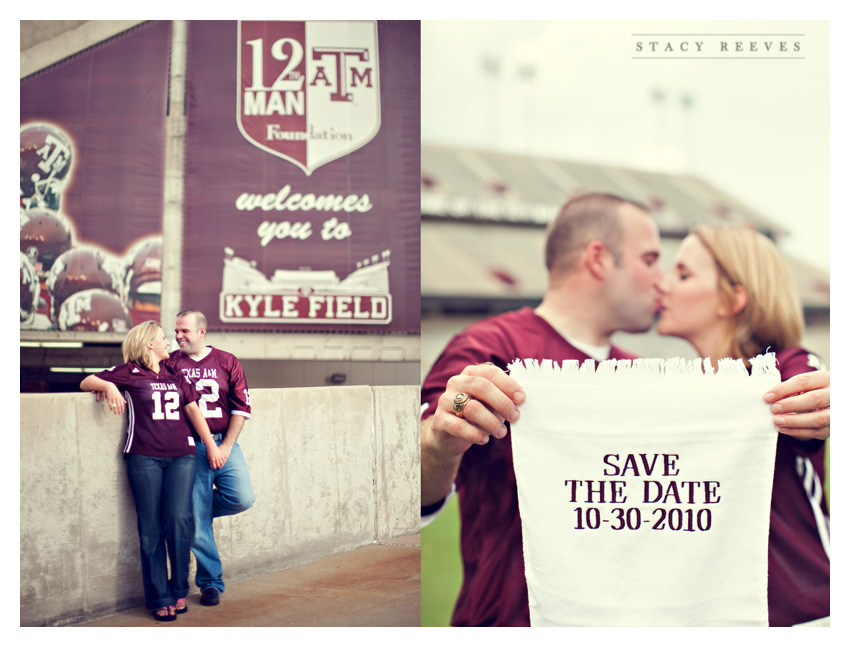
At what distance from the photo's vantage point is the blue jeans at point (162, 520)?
3.51 metres

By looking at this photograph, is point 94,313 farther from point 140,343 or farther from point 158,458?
point 158,458

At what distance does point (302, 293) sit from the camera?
3902 mm

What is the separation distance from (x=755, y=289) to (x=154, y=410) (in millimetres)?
3009

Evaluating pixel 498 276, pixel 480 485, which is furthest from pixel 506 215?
pixel 480 485

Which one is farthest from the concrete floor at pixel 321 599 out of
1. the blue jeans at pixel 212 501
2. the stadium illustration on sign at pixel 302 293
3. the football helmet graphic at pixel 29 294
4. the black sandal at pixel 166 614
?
the football helmet graphic at pixel 29 294

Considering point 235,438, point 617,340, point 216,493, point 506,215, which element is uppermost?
point 506,215

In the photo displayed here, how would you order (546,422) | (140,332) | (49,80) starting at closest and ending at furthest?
(546,422) → (140,332) → (49,80)

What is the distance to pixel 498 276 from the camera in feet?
11.2

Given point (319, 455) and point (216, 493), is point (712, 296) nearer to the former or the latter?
point (319, 455)

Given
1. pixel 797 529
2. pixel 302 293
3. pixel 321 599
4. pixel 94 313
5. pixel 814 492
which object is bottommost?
pixel 321 599

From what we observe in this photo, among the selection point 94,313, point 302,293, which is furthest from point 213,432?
point 94,313

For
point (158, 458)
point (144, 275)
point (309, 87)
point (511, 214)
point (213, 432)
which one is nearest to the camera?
point (511, 214)

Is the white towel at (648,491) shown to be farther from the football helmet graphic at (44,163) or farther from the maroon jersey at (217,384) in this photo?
the football helmet graphic at (44,163)

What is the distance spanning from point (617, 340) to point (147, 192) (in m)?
2.68
